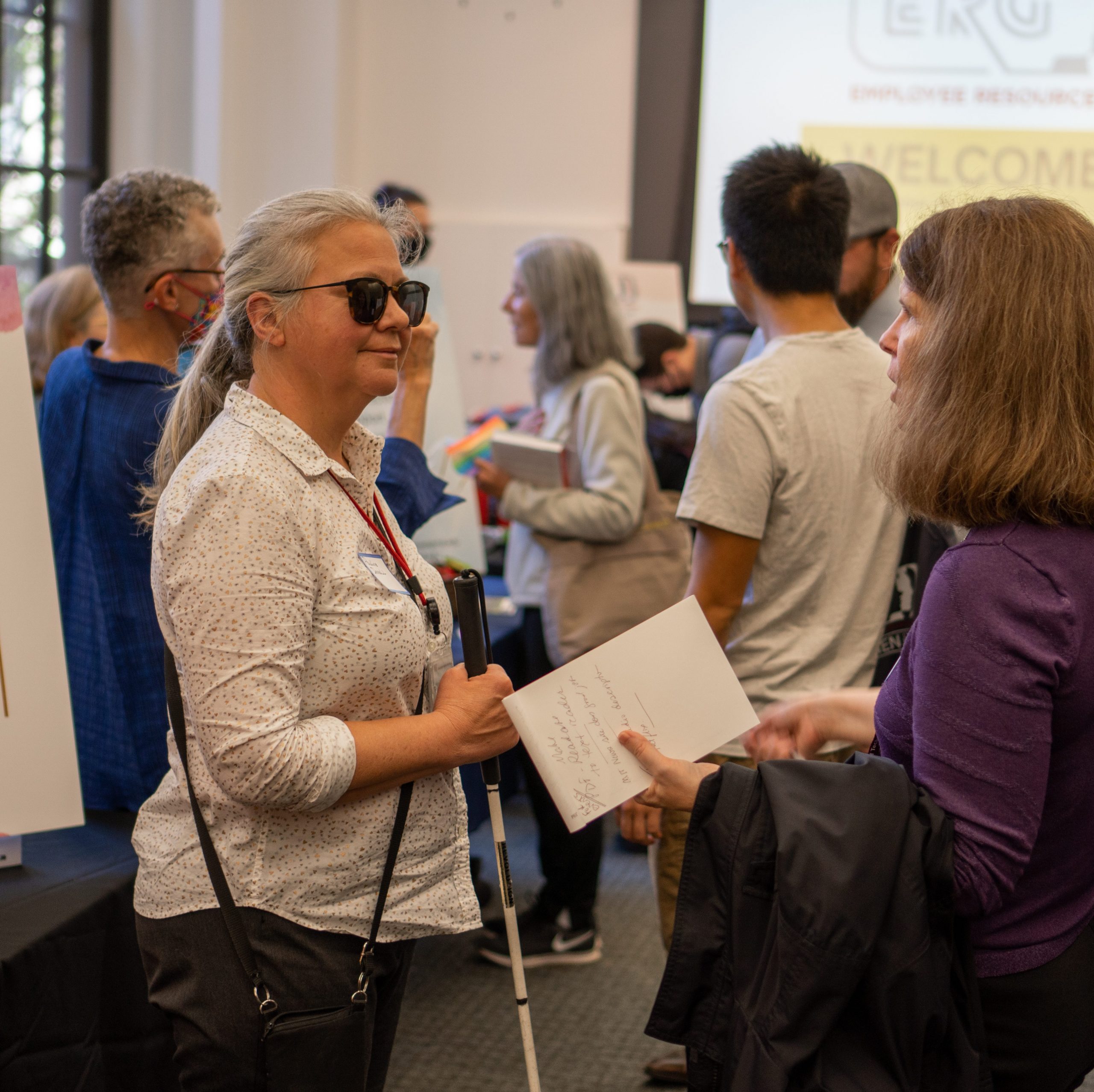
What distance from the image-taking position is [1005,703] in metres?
1.02

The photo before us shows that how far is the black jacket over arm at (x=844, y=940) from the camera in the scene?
1.03m

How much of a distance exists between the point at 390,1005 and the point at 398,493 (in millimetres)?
862

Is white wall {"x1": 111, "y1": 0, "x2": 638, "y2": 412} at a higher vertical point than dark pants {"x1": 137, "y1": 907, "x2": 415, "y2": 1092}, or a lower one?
higher

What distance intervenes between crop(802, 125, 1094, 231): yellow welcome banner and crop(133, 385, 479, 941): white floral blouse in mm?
4866

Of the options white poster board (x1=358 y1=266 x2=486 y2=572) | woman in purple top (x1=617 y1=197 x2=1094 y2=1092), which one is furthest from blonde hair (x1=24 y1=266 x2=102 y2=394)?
woman in purple top (x1=617 y1=197 x2=1094 y2=1092)

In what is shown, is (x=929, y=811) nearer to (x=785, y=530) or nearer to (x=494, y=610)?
(x=785, y=530)

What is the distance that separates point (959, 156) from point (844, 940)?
535 cm

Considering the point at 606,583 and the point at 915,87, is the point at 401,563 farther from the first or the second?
the point at 915,87

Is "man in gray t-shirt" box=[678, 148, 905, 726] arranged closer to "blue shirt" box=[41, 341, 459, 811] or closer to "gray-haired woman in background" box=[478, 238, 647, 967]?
"blue shirt" box=[41, 341, 459, 811]

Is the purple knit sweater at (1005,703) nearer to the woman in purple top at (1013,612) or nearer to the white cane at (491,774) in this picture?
the woman in purple top at (1013,612)

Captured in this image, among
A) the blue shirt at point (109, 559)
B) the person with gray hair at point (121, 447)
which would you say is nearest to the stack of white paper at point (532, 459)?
the blue shirt at point (109, 559)

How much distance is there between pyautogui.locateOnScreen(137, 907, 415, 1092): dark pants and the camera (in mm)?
1237

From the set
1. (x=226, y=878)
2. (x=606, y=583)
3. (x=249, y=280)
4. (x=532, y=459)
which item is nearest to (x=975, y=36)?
(x=532, y=459)

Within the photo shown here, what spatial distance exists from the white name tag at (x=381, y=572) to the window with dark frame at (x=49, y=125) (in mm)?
3930
